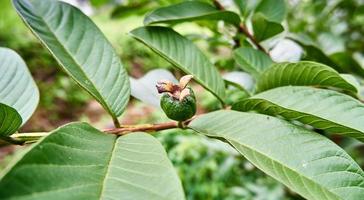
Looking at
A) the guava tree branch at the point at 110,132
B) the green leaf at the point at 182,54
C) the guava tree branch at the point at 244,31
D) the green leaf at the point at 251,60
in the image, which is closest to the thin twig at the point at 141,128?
the guava tree branch at the point at 110,132

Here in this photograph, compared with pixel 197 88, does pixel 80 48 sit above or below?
above

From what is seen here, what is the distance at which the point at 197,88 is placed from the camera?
5773 millimetres

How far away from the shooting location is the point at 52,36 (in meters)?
0.65

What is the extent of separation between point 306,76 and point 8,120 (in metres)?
0.43

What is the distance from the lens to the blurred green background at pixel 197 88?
137cm

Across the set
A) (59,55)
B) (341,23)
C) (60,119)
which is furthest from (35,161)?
(60,119)

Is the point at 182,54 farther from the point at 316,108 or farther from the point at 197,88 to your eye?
the point at 197,88

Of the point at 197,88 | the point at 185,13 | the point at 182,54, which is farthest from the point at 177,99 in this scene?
the point at 197,88

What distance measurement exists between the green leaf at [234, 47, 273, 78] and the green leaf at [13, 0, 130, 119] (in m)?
0.26

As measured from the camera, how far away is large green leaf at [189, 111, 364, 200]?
0.45 meters

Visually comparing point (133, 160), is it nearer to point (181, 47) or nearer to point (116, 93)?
point (116, 93)

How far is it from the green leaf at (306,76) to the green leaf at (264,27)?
187 millimetres

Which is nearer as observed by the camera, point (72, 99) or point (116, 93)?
point (116, 93)

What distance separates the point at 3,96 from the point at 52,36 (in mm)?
114
